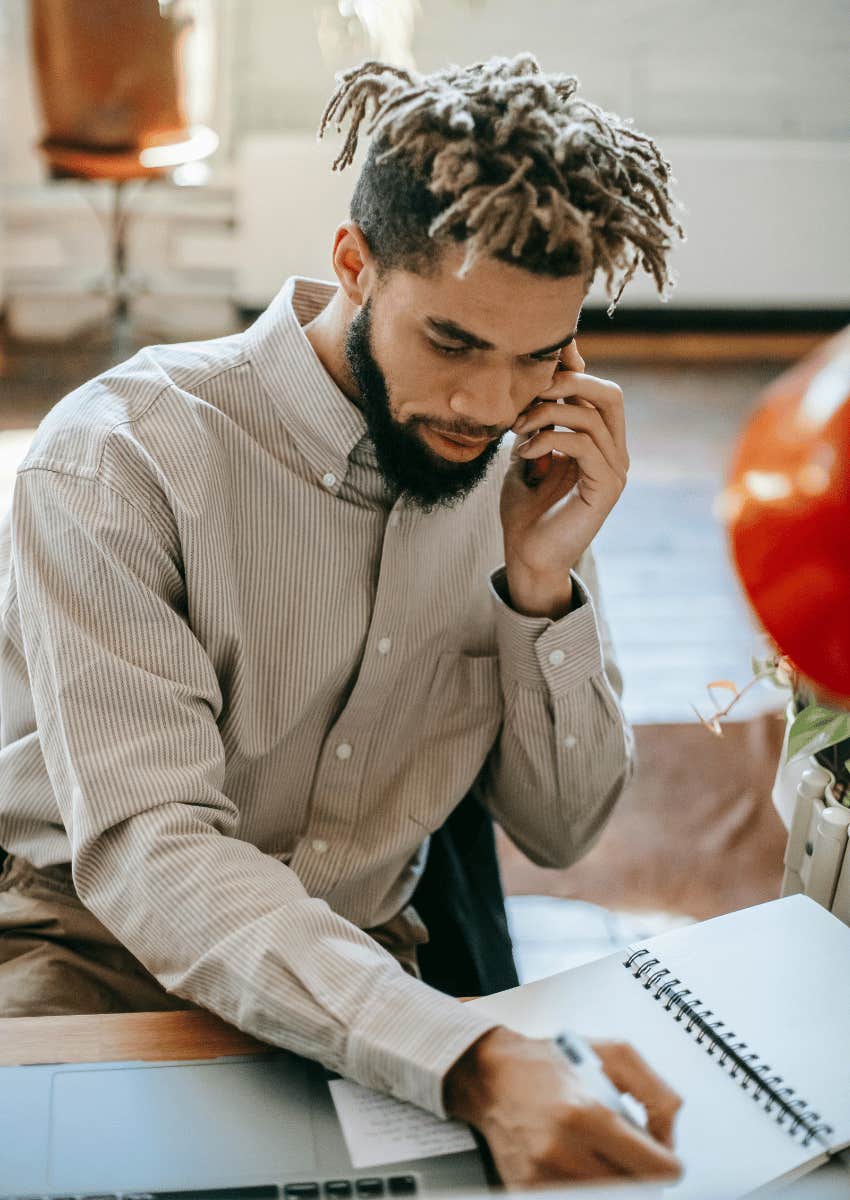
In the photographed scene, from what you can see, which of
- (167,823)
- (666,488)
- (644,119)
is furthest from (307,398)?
(644,119)

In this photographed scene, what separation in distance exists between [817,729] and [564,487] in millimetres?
332

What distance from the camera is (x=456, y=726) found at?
1.24 metres

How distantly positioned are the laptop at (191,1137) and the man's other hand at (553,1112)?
3 centimetres

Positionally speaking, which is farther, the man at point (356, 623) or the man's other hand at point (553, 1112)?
the man at point (356, 623)

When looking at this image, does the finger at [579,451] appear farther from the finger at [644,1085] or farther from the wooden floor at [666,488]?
the wooden floor at [666,488]

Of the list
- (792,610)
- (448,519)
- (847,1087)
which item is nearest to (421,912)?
(448,519)

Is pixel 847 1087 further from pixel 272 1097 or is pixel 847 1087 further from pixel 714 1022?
pixel 272 1097

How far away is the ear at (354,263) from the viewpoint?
105 centimetres

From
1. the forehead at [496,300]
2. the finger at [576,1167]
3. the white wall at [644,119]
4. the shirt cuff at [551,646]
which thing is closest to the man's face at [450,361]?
the forehead at [496,300]

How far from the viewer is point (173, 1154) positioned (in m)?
0.76

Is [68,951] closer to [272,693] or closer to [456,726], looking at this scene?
[272,693]

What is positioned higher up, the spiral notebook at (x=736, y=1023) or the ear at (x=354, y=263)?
the ear at (x=354, y=263)

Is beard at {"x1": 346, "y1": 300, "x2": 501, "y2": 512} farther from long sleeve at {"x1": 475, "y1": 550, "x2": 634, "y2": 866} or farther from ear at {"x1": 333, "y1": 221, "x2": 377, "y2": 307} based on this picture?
long sleeve at {"x1": 475, "y1": 550, "x2": 634, "y2": 866}

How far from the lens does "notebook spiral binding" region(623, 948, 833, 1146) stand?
0.80m
